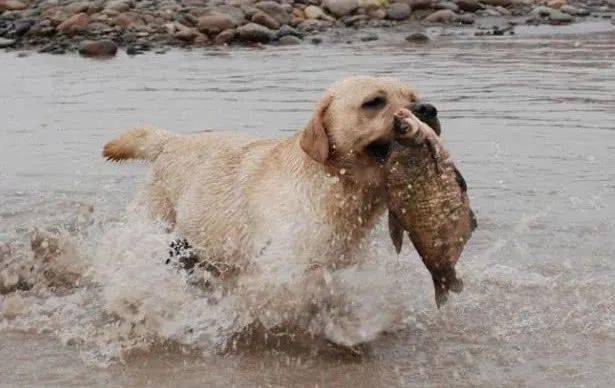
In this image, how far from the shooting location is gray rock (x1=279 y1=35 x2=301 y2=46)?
2400 cm

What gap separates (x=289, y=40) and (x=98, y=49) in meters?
4.43

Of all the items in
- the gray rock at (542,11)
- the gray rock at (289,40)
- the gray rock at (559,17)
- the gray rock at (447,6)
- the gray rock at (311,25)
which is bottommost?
the gray rock at (542,11)

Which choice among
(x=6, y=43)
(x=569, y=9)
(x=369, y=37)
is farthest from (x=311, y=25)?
(x=569, y=9)

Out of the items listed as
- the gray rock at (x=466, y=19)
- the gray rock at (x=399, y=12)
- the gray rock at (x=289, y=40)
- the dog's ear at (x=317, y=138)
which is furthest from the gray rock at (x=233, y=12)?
the dog's ear at (x=317, y=138)

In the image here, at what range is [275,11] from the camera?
26906mm

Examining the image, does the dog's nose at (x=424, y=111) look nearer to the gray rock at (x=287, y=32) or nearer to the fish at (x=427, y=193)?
the fish at (x=427, y=193)

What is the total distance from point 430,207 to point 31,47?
1974 cm

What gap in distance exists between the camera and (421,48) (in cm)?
2208

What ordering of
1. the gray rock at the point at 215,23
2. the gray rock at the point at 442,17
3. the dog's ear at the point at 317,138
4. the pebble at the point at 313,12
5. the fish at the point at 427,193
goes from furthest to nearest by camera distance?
the gray rock at the point at 442,17
the pebble at the point at 313,12
the gray rock at the point at 215,23
the dog's ear at the point at 317,138
the fish at the point at 427,193

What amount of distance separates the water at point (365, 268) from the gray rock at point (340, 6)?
13282 millimetres

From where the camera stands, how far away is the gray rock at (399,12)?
2830 cm

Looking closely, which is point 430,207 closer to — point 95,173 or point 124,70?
point 95,173

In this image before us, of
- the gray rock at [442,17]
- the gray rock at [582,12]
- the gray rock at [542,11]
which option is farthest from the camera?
the gray rock at [582,12]

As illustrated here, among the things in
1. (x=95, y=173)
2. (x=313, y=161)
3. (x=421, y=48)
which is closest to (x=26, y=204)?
(x=95, y=173)
